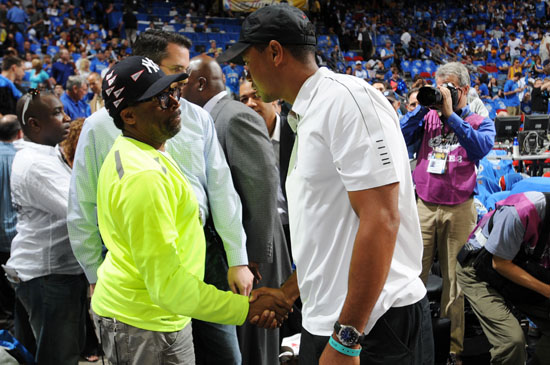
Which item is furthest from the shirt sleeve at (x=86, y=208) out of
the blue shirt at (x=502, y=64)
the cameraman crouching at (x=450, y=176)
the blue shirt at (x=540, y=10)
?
the blue shirt at (x=540, y=10)

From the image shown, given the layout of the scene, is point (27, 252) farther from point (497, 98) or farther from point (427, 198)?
point (497, 98)

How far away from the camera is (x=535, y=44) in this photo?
20.1 meters

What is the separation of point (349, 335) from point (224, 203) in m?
1.07

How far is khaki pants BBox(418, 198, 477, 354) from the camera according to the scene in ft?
11.0

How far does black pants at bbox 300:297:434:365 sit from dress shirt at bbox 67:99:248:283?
883 millimetres

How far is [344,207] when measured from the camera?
1.26 m

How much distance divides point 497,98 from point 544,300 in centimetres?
1328

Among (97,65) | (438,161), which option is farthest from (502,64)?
(438,161)

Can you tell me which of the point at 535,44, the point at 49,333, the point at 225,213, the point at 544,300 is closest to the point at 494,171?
the point at 544,300

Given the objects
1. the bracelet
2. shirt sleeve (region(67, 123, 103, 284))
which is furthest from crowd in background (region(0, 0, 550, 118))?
the bracelet

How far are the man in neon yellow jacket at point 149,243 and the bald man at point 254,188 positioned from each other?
651 millimetres

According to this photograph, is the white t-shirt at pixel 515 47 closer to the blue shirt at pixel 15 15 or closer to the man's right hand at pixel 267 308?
the blue shirt at pixel 15 15

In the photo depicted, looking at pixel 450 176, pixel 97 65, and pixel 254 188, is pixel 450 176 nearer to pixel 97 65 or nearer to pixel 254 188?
pixel 254 188

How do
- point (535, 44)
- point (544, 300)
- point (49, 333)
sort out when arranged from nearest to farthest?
point (49, 333) → point (544, 300) → point (535, 44)
